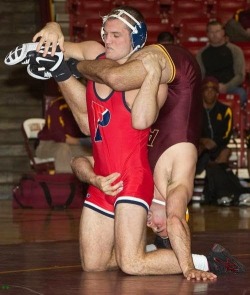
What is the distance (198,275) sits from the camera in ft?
19.1

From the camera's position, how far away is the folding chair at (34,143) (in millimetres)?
12516

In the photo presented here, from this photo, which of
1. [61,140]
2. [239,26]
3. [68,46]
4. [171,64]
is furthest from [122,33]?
[239,26]

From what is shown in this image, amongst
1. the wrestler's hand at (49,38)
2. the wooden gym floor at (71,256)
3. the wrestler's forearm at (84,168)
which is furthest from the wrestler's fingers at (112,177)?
the wrestler's hand at (49,38)

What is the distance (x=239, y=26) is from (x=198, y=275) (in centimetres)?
957

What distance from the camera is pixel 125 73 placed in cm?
577

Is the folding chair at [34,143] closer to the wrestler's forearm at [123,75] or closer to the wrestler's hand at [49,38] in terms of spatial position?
the wrestler's hand at [49,38]

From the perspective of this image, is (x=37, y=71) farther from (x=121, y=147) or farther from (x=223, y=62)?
(x=223, y=62)

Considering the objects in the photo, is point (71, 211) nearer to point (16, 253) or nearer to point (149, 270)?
point (16, 253)

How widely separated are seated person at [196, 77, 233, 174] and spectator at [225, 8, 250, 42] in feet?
8.98

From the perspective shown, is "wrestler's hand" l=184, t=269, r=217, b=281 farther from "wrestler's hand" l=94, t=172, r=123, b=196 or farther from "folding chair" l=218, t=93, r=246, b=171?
"folding chair" l=218, t=93, r=246, b=171

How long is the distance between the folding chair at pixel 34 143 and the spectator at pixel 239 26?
351 centimetres

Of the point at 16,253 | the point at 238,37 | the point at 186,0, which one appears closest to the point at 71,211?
the point at 16,253

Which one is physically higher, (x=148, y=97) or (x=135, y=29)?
(x=135, y=29)

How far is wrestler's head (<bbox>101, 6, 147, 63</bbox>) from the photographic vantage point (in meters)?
6.03
